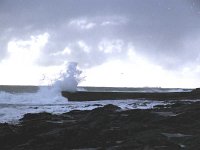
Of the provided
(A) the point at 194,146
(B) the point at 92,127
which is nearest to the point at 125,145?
(A) the point at 194,146

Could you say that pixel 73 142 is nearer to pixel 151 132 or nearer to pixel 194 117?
pixel 151 132

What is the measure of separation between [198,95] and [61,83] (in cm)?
2000

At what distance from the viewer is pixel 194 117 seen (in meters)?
16.3

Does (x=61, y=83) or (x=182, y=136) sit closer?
(x=182, y=136)

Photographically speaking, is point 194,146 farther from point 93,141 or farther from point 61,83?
point 61,83

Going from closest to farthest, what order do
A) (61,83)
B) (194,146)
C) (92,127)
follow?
(194,146), (92,127), (61,83)

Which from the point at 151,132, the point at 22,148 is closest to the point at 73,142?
the point at 22,148

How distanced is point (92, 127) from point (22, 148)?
13.4 ft

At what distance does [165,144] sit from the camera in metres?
10.9

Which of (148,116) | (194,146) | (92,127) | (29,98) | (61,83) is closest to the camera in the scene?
(194,146)

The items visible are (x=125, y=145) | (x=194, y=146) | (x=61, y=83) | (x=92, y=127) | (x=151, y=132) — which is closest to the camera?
(x=194, y=146)

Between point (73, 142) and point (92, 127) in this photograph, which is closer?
point (73, 142)

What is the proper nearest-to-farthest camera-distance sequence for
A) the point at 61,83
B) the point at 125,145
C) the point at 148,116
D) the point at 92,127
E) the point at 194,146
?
the point at 194,146 < the point at 125,145 < the point at 92,127 < the point at 148,116 < the point at 61,83

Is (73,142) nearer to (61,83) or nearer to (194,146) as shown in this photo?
(194,146)
